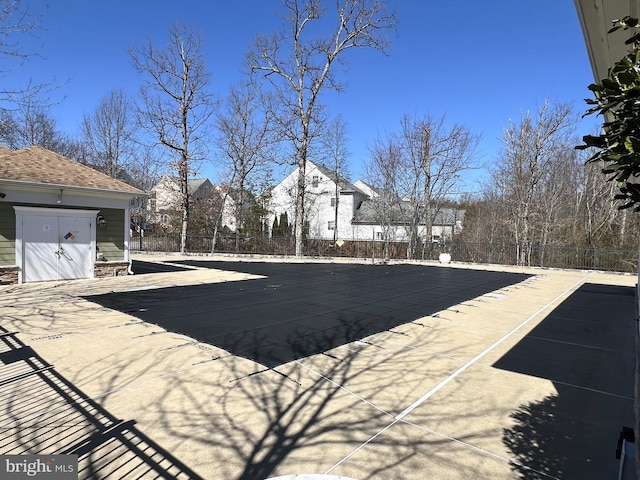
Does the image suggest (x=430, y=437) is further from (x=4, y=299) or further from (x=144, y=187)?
(x=144, y=187)

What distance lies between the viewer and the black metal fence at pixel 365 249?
20.0 m

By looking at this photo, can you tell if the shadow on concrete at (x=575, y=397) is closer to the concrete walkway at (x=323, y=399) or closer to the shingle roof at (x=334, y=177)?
the concrete walkway at (x=323, y=399)

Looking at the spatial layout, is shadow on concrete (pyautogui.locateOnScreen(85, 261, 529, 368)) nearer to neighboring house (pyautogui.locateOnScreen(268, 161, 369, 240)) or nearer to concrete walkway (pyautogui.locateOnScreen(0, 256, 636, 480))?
concrete walkway (pyautogui.locateOnScreen(0, 256, 636, 480))

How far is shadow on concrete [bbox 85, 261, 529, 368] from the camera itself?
5.56 metres

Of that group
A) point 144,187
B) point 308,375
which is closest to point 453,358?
point 308,375

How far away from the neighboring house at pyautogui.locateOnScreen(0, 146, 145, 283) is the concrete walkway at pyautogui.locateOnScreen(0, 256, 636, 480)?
415cm

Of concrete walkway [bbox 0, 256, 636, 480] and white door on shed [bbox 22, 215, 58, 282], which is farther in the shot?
white door on shed [bbox 22, 215, 58, 282]

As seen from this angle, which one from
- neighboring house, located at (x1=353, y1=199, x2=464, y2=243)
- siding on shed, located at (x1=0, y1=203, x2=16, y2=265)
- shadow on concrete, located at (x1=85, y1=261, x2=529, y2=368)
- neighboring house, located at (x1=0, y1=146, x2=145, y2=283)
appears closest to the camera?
shadow on concrete, located at (x1=85, y1=261, x2=529, y2=368)

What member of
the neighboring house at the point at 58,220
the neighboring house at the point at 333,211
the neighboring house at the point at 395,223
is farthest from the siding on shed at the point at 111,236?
the neighboring house at the point at 333,211

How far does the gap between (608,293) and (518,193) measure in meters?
14.0

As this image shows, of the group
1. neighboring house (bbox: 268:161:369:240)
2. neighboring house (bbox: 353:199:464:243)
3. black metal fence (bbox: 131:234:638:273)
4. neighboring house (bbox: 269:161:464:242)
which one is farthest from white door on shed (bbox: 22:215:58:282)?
neighboring house (bbox: 268:161:369:240)

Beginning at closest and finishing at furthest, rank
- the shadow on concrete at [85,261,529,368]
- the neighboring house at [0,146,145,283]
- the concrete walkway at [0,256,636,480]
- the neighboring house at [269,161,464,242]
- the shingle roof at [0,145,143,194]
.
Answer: the concrete walkway at [0,256,636,480]
the shadow on concrete at [85,261,529,368]
the neighboring house at [0,146,145,283]
the shingle roof at [0,145,143,194]
the neighboring house at [269,161,464,242]

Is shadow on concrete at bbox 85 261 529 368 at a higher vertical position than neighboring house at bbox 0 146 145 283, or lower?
lower

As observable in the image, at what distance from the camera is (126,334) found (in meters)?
5.66
